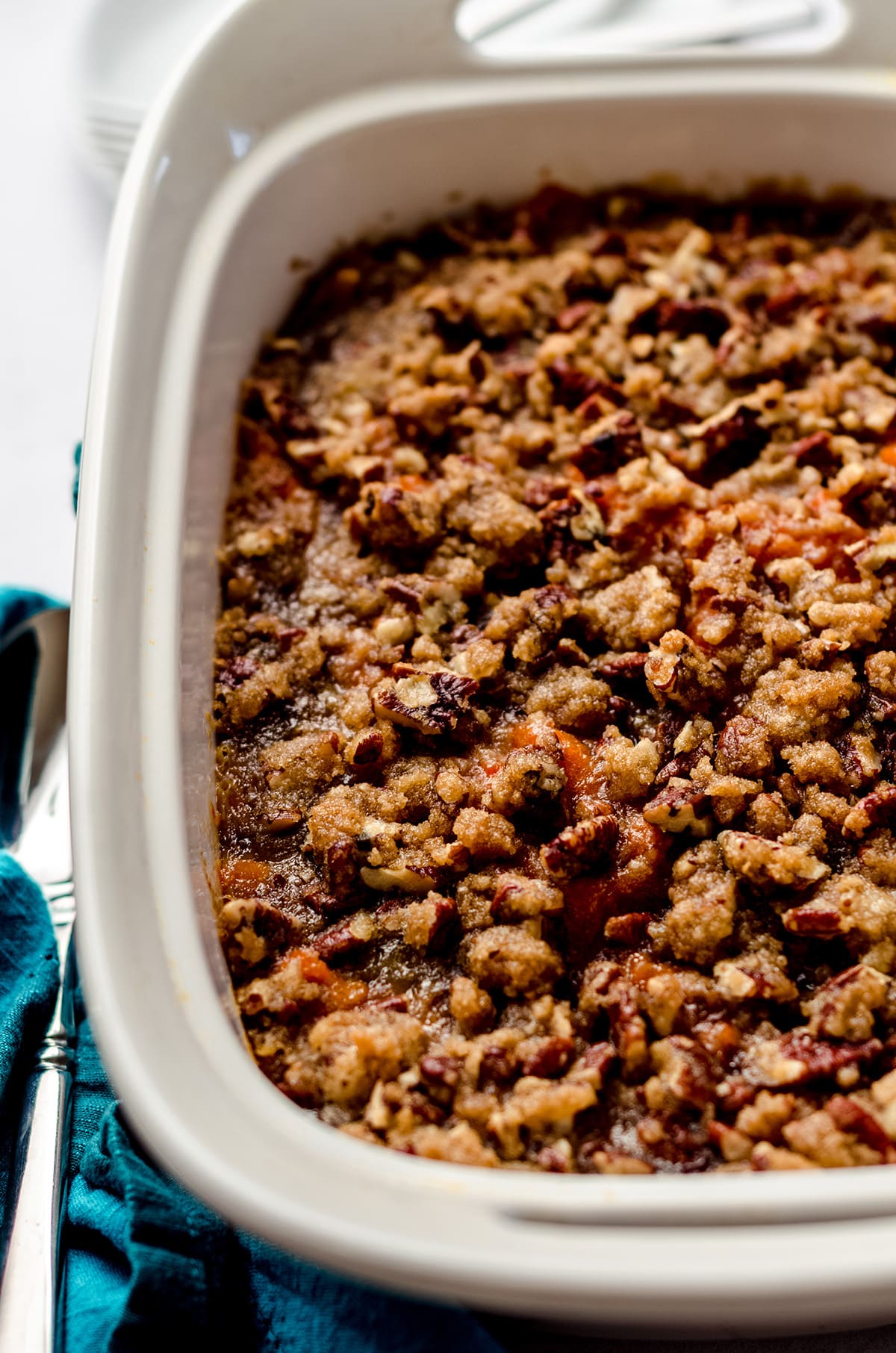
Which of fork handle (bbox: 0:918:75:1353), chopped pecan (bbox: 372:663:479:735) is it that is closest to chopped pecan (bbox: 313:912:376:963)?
chopped pecan (bbox: 372:663:479:735)

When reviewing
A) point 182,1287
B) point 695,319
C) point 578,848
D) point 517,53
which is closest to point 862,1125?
point 578,848

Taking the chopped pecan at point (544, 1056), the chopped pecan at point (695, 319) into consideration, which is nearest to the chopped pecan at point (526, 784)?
the chopped pecan at point (544, 1056)

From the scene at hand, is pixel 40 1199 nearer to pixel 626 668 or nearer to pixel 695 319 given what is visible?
pixel 626 668

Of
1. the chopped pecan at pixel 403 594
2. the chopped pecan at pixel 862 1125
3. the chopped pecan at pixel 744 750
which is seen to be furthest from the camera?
the chopped pecan at pixel 403 594

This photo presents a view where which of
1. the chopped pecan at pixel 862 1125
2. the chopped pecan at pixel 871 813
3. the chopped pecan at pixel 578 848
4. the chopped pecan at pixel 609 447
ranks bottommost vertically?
the chopped pecan at pixel 862 1125

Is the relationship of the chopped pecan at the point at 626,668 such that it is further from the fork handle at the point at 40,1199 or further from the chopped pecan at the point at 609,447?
the fork handle at the point at 40,1199

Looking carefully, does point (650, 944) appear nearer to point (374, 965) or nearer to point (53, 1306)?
point (374, 965)

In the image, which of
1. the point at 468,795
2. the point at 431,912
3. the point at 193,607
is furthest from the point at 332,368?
the point at 431,912
